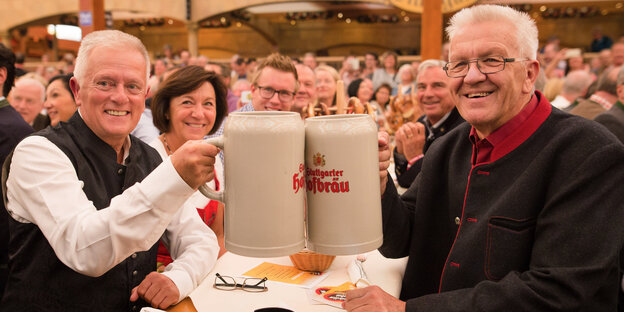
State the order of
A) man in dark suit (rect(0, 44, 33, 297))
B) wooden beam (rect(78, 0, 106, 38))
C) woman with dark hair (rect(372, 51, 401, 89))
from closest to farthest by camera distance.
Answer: man in dark suit (rect(0, 44, 33, 297))
wooden beam (rect(78, 0, 106, 38))
woman with dark hair (rect(372, 51, 401, 89))

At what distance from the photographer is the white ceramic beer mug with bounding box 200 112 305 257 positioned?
32.7 inches

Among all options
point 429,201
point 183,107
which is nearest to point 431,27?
point 183,107

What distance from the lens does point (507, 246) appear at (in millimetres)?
1122

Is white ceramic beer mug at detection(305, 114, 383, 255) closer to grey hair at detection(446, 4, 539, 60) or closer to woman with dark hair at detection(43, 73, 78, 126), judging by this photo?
grey hair at detection(446, 4, 539, 60)

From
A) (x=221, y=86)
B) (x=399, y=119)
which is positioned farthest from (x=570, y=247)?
(x=399, y=119)

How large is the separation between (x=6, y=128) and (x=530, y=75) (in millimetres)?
2313

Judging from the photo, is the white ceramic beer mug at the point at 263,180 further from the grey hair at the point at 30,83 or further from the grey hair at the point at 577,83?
the grey hair at the point at 577,83

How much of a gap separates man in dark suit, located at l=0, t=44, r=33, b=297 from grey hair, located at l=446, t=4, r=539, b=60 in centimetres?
193

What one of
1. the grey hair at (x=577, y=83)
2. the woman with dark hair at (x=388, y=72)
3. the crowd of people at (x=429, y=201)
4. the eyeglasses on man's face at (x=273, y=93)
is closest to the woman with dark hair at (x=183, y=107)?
the eyeglasses on man's face at (x=273, y=93)

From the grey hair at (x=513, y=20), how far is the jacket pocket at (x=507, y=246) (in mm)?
420

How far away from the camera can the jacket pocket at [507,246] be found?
3.65 feet

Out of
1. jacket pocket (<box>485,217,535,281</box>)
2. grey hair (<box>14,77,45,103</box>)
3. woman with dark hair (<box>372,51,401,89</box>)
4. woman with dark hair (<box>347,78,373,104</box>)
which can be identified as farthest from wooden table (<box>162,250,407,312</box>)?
woman with dark hair (<box>372,51,401,89</box>)

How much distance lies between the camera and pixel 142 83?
1.35m

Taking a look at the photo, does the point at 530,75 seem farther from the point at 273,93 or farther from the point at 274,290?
the point at 273,93
